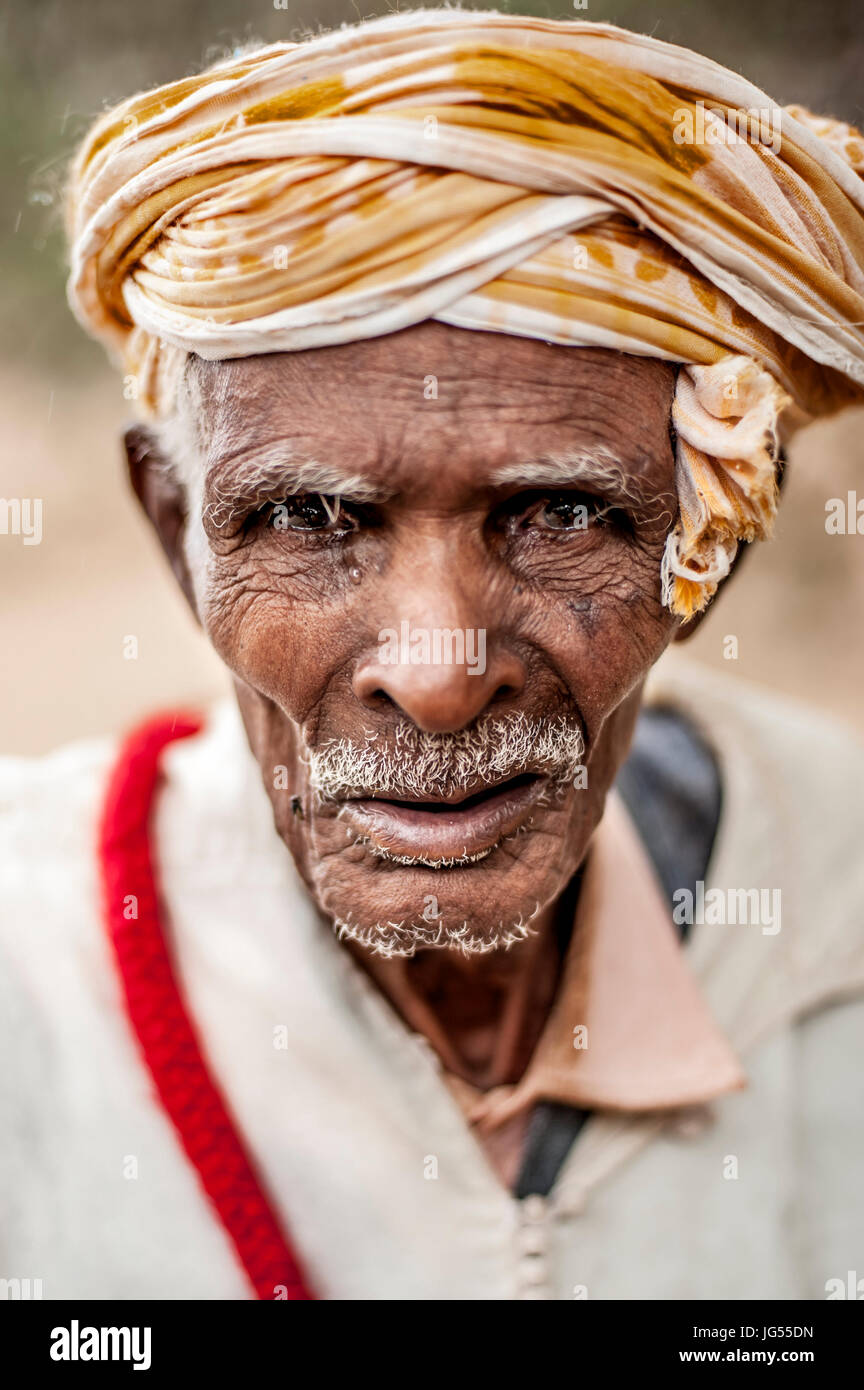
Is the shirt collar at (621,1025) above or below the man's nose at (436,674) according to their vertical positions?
below

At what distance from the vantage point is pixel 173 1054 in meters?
1.88

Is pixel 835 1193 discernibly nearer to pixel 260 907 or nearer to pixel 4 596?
pixel 260 907

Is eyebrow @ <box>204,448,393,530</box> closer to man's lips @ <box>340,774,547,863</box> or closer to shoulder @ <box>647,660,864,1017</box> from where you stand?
man's lips @ <box>340,774,547,863</box>

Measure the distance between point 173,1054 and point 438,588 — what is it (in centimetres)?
88

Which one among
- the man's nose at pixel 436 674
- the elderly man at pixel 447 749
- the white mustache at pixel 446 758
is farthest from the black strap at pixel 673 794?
the man's nose at pixel 436 674

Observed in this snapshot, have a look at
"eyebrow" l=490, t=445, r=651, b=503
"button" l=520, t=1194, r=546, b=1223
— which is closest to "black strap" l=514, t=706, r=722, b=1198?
"button" l=520, t=1194, r=546, b=1223

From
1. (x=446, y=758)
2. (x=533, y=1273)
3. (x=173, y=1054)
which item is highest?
(x=446, y=758)

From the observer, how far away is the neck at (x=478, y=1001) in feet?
6.56

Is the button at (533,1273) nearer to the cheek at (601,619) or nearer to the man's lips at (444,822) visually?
the man's lips at (444,822)

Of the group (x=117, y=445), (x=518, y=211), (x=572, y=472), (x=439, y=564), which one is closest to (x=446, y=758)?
(x=439, y=564)

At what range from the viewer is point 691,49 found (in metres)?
1.51

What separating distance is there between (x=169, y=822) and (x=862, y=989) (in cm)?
120

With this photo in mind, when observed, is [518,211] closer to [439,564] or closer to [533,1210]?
[439,564]

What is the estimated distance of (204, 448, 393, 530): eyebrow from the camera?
57.4 inches
